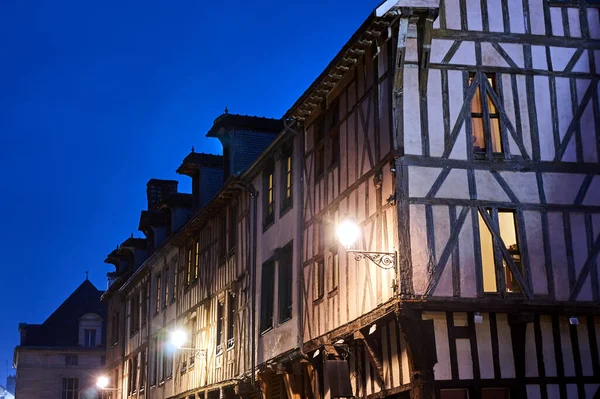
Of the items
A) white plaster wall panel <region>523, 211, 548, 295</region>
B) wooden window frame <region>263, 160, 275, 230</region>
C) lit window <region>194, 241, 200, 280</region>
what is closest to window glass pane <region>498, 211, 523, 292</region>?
white plaster wall panel <region>523, 211, 548, 295</region>

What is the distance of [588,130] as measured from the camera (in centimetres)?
1497

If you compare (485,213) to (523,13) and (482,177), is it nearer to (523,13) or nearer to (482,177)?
(482,177)

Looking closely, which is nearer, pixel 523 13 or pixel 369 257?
pixel 369 257

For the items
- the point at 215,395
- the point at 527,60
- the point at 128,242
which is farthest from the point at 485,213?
the point at 128,242

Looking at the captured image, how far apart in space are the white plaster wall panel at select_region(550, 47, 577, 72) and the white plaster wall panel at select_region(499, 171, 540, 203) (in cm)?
203

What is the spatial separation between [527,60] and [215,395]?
13.0 m

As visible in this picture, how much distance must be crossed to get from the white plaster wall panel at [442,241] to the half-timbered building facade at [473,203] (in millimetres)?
21

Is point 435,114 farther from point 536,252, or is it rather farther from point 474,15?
point 536,252

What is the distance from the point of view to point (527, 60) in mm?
14969

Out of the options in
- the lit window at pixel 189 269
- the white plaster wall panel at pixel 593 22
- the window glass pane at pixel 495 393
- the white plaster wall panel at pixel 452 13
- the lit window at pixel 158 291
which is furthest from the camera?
the lit window at pixel 158 291

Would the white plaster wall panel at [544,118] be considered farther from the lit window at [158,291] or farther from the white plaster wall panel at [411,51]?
the lit window at [158,291]

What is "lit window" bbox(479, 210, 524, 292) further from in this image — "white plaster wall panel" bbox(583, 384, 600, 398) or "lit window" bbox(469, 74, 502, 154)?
"white plaster wall panel" bbox(583, 384, 600, 398)

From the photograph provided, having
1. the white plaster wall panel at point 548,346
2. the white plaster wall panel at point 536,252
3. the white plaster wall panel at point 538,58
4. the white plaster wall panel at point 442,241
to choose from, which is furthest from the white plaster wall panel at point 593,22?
the white plaster wall panel at point 548,346

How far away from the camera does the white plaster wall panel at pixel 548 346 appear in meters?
13.6
